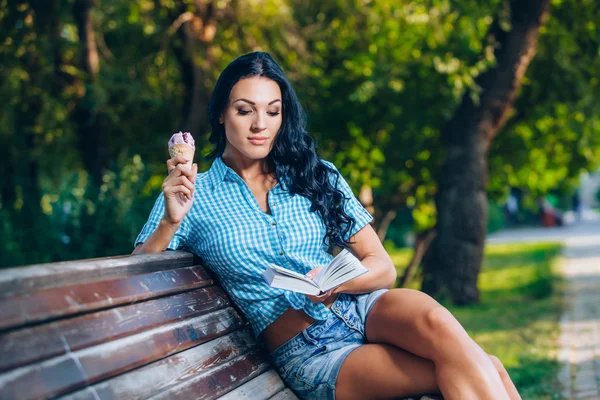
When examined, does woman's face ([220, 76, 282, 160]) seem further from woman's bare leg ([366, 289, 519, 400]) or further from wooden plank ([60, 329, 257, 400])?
woman's bare leg ([366, 289, 519, 400])

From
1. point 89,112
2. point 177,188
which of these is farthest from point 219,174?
point 89,112

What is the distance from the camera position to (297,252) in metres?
2.91

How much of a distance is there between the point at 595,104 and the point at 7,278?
399 inches

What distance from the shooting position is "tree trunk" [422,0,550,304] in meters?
9.88

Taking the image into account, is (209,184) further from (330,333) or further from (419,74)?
(419,74)

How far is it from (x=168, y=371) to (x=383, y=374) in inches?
31.3

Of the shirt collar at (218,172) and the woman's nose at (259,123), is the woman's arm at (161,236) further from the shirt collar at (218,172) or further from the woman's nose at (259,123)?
the woman's nose at (259,123)

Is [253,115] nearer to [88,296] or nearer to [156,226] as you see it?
[156,226]

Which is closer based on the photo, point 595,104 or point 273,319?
point 273,319

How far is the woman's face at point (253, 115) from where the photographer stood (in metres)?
3.00

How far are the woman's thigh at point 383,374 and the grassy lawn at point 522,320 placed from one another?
2.79 m

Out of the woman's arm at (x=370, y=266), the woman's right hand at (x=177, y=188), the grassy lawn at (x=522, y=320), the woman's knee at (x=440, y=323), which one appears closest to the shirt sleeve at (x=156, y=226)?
the woman's right hand at (x=177, y=188)

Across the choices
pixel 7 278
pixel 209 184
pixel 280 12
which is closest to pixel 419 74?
pixel 280 12

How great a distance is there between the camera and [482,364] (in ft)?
8.04
